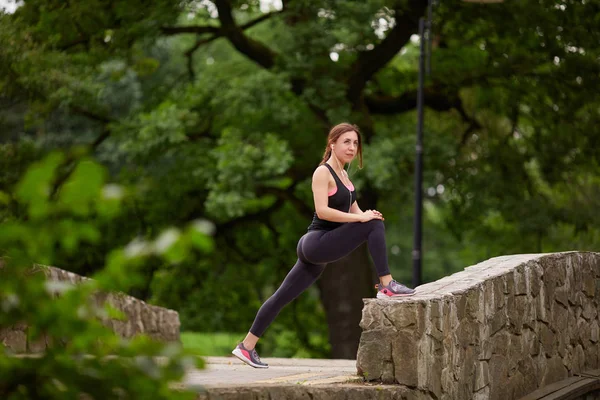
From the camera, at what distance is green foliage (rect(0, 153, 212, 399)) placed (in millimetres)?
2643

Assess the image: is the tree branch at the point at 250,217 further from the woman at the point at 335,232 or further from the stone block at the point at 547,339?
the woman at the point at 335,232

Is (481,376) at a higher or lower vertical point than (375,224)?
lower

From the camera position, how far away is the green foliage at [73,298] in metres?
2.64

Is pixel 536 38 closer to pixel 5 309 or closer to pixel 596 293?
pixel 596 293

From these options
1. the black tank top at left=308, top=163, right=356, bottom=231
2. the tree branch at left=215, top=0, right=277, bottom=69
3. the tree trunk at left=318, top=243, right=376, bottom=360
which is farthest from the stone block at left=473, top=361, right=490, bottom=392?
the tree branch at left=215, top=0, right=277, bottom=69

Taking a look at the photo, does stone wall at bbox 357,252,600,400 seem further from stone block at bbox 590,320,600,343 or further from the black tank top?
the black tank top

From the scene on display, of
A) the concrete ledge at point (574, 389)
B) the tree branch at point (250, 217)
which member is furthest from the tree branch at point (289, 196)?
the concrete ledge at point (574, 389)

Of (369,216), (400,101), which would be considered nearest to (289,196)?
(400,101)

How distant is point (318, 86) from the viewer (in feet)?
55.6

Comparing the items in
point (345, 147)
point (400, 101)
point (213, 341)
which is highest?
point (345, 147)

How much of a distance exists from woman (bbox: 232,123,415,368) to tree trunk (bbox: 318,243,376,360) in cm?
1081

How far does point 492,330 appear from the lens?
25.2ft

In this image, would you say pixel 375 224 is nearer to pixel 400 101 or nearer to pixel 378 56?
pixel 378 56

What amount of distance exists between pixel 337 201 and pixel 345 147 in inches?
15.3
